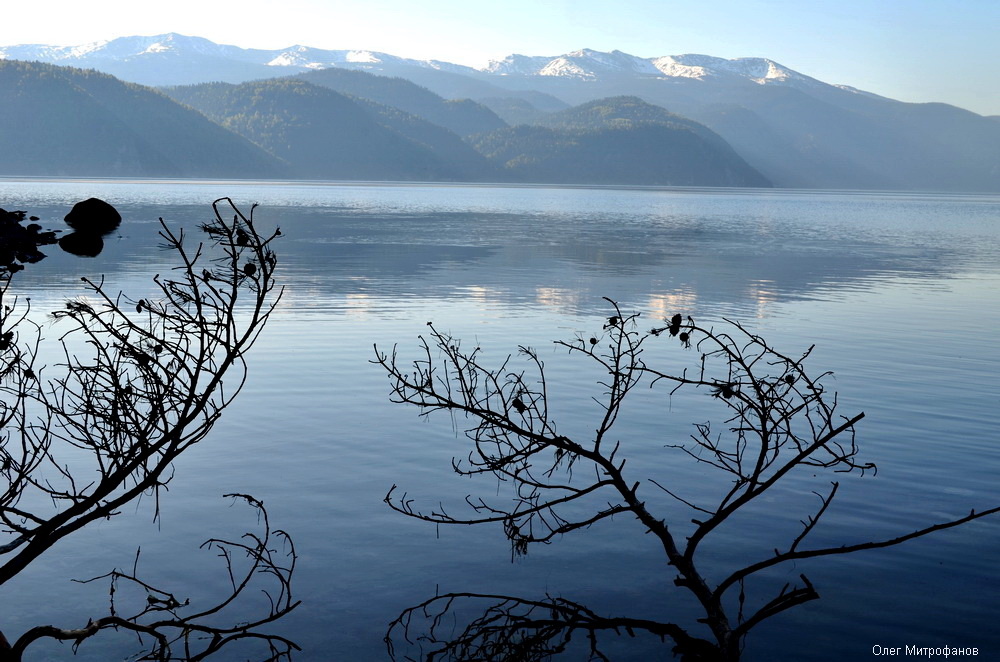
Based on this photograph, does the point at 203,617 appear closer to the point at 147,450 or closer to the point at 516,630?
the point at 516,630

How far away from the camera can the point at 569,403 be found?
58.3 feet

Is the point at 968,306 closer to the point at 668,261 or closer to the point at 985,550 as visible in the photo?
the point at 668,261

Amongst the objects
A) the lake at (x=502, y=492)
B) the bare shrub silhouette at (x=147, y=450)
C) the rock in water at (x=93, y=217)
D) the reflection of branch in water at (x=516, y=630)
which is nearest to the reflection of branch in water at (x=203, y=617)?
the bare shrub silhouette at (x=147, y=450)

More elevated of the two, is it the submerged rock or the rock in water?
the rock in water

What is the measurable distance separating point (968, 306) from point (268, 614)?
97.4ft

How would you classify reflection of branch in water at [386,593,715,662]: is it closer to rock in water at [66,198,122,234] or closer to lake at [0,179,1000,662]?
lake at [0,179,1000,662]

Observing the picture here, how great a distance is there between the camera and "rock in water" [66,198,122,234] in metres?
66.8

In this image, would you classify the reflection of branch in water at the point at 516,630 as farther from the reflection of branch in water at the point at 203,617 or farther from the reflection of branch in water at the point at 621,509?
the reflection of branch in water at the point at 203,617

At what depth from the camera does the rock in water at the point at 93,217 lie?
219ft

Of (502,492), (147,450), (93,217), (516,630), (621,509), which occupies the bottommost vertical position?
(516,630)

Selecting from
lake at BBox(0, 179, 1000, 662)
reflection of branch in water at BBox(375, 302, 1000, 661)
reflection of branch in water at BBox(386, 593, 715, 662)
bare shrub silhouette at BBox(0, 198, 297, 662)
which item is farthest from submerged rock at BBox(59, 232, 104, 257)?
reflection of branch in water at BBox(386, 593, 715, 662)

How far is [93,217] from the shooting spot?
228 feet

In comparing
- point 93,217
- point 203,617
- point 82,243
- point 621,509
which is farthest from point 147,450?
point 93,217

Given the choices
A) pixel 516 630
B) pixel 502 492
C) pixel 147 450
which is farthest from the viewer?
pixel 502 492
